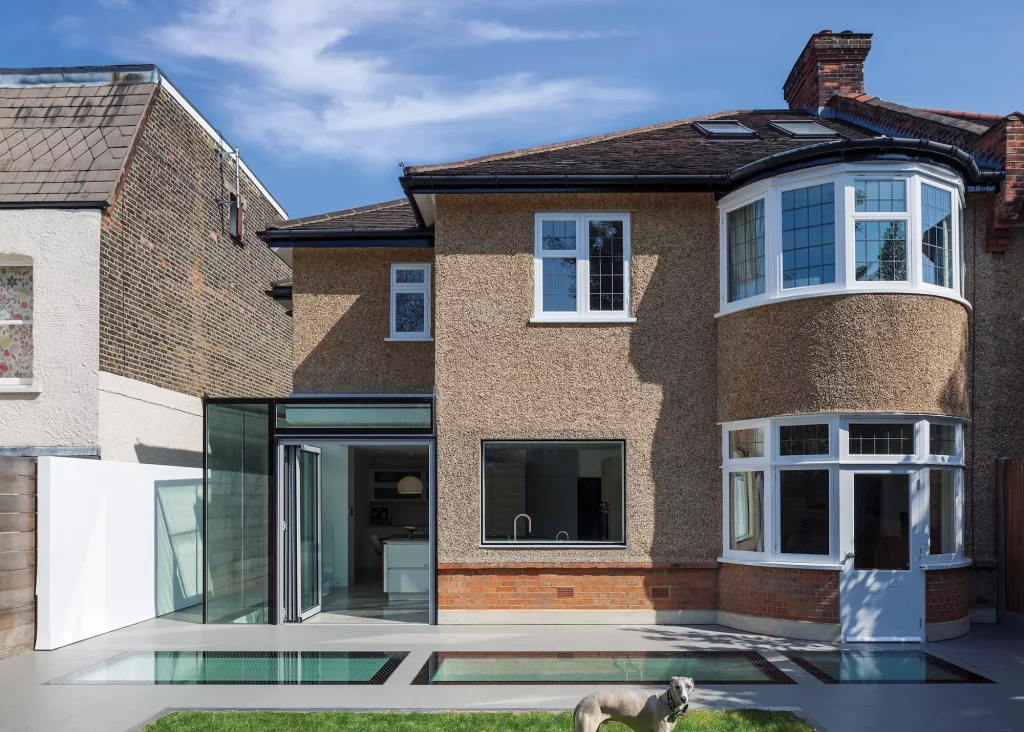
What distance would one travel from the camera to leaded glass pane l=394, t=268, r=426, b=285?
14461 mm

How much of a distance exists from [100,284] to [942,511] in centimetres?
1127

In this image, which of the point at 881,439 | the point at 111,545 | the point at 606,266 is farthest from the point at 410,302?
the point at 881,439

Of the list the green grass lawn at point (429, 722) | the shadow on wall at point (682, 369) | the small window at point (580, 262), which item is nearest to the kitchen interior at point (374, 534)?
the small window at point (580, 262)

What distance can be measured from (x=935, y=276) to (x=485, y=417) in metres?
5.80

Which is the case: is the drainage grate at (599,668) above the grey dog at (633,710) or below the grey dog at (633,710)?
below

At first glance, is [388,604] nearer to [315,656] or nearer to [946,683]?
[315,656]

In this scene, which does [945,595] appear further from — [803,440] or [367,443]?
[367,443]

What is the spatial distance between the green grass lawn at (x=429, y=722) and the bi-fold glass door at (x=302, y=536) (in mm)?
4663

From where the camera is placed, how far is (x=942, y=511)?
1157 centimetres

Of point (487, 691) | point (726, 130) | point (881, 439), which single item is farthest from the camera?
point (726, 130)

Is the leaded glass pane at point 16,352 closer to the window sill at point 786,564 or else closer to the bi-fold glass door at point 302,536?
the bi-fold glass door at point 302,536

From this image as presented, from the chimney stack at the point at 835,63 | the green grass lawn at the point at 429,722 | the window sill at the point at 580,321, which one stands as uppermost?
the chimney stack at the point at 835,63

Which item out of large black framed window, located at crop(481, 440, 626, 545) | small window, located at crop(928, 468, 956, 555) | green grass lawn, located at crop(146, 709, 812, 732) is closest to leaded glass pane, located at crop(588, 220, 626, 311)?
large black framed window, located at crop(481, 440, 626, 545)

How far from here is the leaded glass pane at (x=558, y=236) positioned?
12.6 metres
